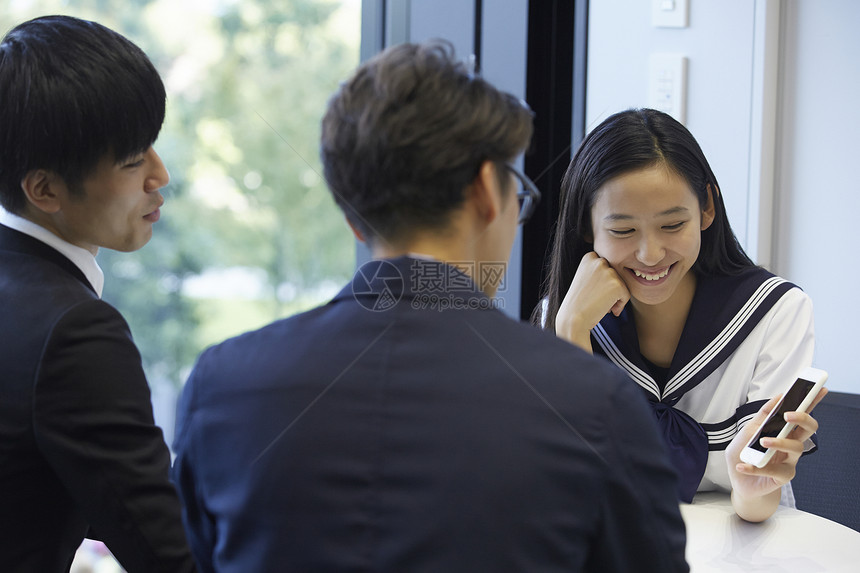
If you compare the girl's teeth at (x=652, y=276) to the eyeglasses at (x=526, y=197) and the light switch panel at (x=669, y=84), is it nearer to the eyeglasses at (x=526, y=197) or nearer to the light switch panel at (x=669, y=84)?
the eyeglasses at (x=526, y=197)

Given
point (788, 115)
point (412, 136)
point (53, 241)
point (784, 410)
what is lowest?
point (784, 410)

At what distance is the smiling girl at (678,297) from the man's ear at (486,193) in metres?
0.71

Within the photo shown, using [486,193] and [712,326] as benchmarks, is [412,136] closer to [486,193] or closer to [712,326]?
[486,193]

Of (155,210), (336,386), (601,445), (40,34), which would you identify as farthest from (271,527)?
(40,34)

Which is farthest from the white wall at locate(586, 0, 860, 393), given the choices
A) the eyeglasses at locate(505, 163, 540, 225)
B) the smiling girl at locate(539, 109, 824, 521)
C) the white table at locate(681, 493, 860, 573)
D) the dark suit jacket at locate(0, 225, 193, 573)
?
the dark suit jacket at locate(0, 225, 193, 573)

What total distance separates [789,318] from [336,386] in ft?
3.32

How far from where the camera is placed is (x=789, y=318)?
4.43 feet

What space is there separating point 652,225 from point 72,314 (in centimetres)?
96

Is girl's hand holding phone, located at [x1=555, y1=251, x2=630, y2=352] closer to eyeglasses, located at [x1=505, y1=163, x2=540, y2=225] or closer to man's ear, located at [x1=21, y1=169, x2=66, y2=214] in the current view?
eyeglasses, located at [x1=505, y1=163, x2=540, y2=225]

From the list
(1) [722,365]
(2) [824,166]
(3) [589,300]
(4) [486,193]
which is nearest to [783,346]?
(1) [722,365]

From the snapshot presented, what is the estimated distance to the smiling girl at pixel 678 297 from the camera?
134 cm

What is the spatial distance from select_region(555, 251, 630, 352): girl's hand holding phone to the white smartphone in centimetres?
37

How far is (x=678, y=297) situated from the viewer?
1.49m

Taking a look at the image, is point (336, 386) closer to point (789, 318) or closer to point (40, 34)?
point (40, 34)
